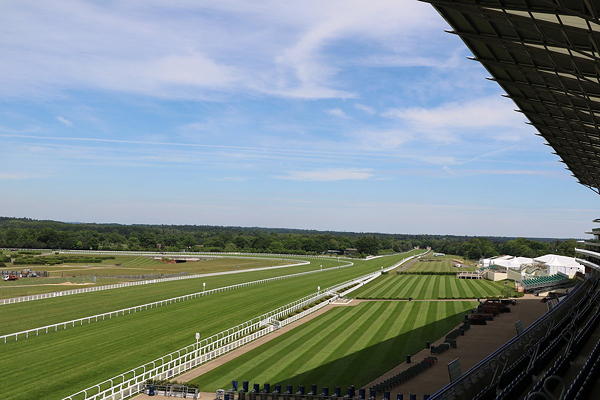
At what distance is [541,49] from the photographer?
1819 cm

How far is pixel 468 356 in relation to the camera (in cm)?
3275

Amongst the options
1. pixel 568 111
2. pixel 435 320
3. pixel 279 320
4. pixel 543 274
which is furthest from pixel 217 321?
pixel 543 274

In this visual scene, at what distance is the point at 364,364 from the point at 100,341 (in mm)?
18304

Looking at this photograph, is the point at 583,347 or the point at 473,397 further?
the point at 583,347

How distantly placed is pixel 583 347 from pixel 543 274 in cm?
7366

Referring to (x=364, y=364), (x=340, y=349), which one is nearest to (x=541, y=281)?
(x=340, y=349)

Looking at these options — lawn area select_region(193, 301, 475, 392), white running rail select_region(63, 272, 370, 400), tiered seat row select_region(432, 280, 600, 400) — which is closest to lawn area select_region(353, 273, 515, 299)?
lawn area select_region(193, 301, 475, 392)

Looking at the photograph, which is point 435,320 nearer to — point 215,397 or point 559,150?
point 559,150

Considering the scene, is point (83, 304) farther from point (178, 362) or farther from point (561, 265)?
point (561, 265)

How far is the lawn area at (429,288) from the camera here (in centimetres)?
6762

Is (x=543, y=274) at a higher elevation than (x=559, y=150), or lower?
lower

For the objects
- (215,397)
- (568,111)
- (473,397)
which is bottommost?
(215,397)

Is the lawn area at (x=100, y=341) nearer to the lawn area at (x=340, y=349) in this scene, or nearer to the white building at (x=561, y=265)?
the lawn area at (x=340, y=349)

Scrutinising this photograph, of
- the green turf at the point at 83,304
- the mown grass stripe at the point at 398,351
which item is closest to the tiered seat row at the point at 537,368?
the mown grass stripe at the point at 398,351
